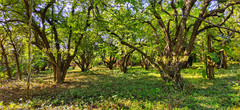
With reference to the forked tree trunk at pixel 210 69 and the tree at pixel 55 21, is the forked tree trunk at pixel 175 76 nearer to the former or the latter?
the forked tree trunk at pixel 210 69

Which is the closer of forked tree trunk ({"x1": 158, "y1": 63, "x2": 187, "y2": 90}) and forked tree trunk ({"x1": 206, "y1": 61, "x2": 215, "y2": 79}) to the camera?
forked tree trunk ({"x1": 158, "y1": 63, "x2": 187, "y2": 90})

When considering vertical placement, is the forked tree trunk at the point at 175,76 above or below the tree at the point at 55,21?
below

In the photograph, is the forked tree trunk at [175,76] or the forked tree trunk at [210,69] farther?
the forked tree trunk at [210,69]

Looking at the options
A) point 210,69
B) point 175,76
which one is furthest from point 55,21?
point 210,69

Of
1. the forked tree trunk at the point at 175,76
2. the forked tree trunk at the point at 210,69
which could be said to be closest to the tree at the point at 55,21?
the forked tree trunk at the point at 175,76

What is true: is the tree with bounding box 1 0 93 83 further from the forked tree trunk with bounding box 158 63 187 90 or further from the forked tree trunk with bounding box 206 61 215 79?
the forked tree trunk with bounding box 206 61 215 79

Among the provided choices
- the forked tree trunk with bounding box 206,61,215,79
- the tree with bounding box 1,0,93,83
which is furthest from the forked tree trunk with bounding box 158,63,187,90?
the tree with bounding box 1,0,93,83

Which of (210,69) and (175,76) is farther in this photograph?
(210,69)

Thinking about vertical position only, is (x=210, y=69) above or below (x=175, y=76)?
above

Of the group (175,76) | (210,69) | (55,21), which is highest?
(55,21)

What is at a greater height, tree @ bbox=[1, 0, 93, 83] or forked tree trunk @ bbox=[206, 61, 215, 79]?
tree @ bbox=[1, 0, 93, 83]

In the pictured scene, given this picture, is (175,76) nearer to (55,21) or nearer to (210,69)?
(210,69)

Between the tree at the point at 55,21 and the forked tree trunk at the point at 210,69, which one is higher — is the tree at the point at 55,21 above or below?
above

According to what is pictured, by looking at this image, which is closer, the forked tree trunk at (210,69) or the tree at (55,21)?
the tree at (55,21)
